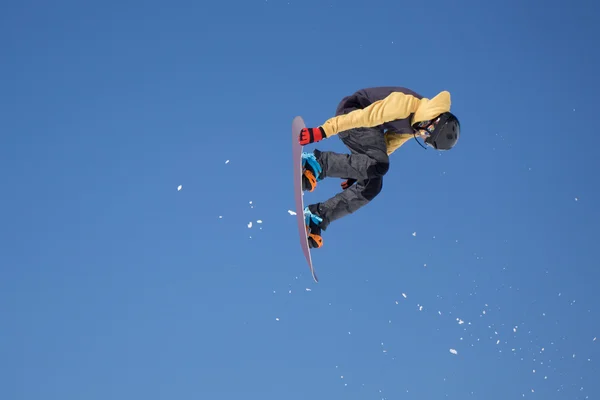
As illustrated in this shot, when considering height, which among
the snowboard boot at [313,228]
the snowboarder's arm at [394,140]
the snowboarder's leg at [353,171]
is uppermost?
the snowboarder's arm at [394,140]

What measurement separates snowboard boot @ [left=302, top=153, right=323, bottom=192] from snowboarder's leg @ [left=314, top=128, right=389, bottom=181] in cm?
3

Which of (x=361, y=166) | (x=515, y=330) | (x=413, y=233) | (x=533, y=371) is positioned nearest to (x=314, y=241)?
(x=361, y=166)

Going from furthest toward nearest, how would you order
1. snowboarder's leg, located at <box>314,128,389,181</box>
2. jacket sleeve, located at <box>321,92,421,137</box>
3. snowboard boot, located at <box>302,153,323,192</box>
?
1. snowboard boot, located at <box>302,153,323,192</box>
2. snowboarder's leg, located at <box>314,128,389,181</box>
3. jacket sleeve, located at <box>321,92,421,137</box>

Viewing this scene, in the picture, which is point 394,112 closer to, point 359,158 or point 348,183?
point 359,158

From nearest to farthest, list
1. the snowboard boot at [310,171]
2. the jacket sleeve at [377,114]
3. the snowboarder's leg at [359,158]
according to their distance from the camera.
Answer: the jacket sleeve at [377,114], the snowboarder's leg at [359,158], the snowboard boot at [310,171]

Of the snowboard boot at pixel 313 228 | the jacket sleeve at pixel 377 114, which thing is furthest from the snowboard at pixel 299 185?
the jacket sleeve at pixel 377 114

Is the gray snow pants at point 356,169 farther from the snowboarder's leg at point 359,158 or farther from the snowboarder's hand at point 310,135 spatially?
the snowboarder's hand at point 310,135

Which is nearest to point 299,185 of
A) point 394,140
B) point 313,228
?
point 313,228

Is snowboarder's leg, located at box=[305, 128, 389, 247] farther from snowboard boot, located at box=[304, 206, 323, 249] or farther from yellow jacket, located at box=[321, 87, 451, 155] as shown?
yellow jacket, located at box=[321, 87, 451, 155]

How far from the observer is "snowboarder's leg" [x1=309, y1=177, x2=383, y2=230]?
4.21m

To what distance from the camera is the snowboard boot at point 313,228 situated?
4293mm

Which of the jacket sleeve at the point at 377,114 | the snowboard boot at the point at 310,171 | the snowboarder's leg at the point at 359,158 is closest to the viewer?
the jacket sleeve at the point at 377,114

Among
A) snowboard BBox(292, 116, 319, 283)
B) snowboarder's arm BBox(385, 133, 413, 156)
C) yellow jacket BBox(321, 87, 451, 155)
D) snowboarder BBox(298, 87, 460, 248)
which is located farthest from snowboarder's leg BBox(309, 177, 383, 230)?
yellow jacket BBox(321, 87, 451, 155)

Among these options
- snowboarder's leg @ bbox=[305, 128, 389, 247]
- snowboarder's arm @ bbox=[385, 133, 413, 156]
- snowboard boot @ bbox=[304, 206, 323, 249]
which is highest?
snowboarder's arm @ bbox=[385, 133, 413, 156]
